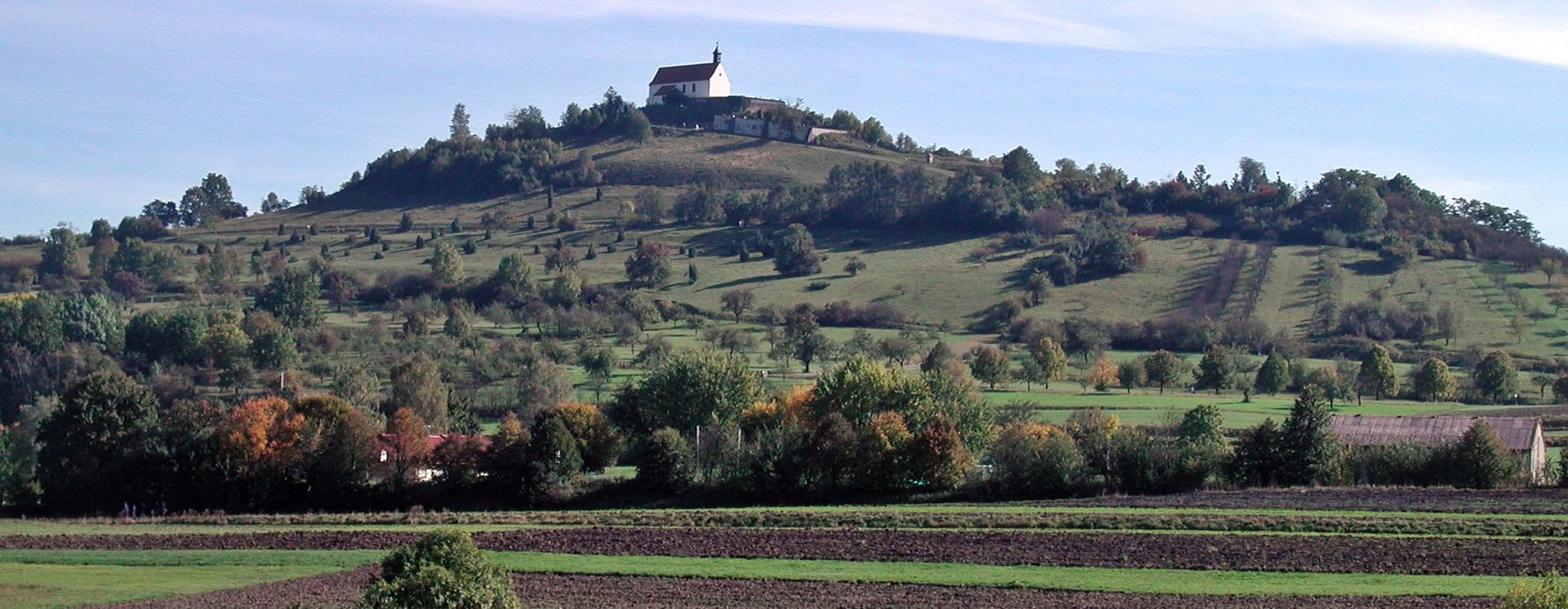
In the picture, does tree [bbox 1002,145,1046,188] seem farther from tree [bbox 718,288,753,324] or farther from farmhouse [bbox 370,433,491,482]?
farmhouse [bbox 370,433,491,482]

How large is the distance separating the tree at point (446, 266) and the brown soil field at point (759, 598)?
102 m

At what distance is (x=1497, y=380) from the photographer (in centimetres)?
9656

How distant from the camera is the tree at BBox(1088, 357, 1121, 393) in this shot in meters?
103

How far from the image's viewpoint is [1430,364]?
321ft

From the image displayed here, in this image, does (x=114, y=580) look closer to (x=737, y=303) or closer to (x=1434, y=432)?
(x=1434, y=432)

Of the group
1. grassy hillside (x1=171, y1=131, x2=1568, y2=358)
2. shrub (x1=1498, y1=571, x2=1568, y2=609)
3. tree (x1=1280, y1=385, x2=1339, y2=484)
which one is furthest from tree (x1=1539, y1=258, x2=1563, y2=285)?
shrub (x1=1498, y1=571, x2=1568, y2=609)

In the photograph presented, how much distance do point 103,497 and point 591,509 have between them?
1989 centimetres

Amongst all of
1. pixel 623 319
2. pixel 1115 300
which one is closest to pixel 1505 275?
pixel 1115 300

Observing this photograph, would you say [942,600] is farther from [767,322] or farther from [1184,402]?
[767,322]

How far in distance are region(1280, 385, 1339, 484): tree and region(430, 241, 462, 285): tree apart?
306 feet

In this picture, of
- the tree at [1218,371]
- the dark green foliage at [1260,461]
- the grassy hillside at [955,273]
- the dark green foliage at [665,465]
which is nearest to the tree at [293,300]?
the grassy hillside at [955,273]

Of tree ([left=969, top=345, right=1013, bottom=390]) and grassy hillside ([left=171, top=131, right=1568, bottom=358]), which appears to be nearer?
tree ([left=969, top=345, right=1013, bottom=390])

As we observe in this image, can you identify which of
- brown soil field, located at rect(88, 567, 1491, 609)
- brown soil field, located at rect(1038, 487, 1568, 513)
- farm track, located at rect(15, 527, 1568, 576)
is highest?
brown soil field, located at rect(1038, 487, 1568, 513)

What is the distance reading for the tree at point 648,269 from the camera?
457 ft
